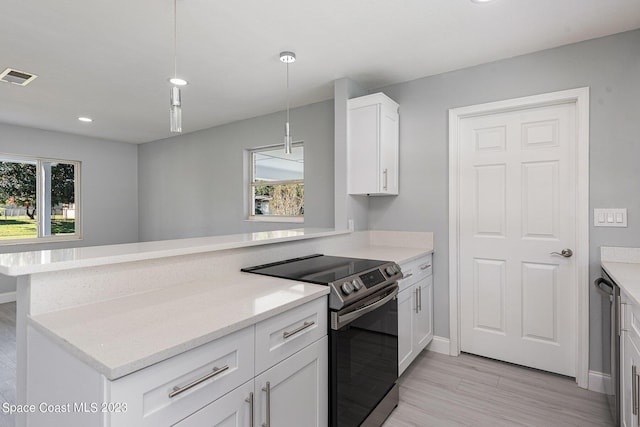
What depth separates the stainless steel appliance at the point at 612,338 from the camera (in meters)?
1.86

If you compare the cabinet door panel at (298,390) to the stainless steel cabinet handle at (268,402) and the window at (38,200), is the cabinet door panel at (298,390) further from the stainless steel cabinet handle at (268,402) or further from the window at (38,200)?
the window at (38,200)

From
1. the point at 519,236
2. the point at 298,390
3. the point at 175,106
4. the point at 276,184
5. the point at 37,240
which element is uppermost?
the point at 175,106

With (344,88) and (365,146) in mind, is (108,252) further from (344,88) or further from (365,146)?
(344,88)

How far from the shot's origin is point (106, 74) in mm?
3047

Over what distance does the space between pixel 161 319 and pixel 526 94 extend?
2920 mm

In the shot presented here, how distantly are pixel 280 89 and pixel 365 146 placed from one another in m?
1.18

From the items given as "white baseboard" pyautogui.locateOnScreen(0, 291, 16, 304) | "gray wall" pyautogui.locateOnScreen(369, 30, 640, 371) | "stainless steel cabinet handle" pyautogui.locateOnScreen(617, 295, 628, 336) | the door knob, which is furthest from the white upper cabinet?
"white baseboard" pyautogui.locateOnScreen(0, 291, 16, 304)

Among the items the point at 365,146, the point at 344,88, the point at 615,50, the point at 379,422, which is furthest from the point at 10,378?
the point at 615,50

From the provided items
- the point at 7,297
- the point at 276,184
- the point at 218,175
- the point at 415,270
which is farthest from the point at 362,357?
the point at 7,297

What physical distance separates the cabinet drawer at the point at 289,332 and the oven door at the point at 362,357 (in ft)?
0.30

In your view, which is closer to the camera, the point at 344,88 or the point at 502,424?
the point at 502,424

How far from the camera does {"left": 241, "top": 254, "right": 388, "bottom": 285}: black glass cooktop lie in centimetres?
174

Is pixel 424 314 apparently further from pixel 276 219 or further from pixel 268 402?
pixel 276 219

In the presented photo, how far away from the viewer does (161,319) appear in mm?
1152
